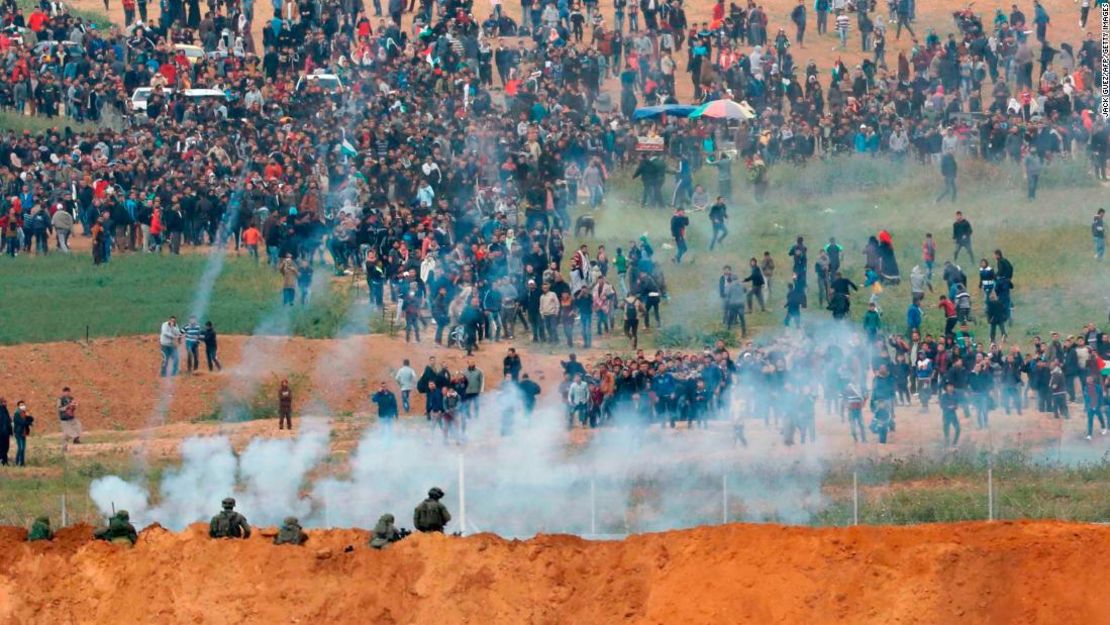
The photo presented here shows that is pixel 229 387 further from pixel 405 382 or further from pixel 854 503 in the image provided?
pixel 854 503

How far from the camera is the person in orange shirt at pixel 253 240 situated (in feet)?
162

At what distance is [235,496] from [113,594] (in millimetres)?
7724

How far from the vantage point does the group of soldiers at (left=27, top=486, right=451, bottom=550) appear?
92.1ft

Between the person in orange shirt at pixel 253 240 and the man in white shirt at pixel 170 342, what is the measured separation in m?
5.44

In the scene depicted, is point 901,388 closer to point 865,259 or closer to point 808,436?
point 808,436

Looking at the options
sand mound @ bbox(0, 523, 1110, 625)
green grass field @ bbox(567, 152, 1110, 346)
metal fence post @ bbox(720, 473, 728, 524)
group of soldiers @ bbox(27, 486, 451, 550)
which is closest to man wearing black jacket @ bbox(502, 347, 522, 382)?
green grass field @ bbox(567, 152, 1110, 346)

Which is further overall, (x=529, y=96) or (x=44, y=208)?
(x=529, y=96)

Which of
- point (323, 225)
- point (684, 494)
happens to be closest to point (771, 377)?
point (684, 494)

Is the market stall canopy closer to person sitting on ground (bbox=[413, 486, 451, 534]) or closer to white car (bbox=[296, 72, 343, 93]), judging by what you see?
white car (bbox=[296, 72, 343, 93])

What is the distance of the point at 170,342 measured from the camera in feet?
144

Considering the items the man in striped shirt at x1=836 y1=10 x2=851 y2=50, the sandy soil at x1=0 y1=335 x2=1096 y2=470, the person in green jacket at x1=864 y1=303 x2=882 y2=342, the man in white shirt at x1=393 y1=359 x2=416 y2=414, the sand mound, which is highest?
the man in striped shirt at x1=836 y1=10 x2=851 y2=50

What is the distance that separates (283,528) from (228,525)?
2.25 ft

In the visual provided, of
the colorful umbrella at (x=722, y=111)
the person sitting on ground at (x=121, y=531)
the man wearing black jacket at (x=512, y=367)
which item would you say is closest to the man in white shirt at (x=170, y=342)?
the man wearing black jacket at (x=512, y=367)

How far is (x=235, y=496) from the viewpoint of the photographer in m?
36.7
